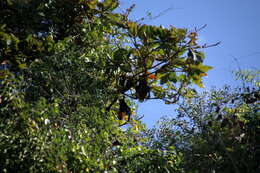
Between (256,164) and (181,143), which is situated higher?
(181,143)

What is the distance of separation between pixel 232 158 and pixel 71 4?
2.82 metres

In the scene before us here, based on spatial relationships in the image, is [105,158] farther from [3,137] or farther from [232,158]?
[232,158]

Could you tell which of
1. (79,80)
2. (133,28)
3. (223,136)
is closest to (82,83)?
(79,80)

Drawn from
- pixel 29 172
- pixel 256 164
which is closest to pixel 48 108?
pixel 29 172

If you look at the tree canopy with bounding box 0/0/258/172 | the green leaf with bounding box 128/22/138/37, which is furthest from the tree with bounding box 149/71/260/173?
the green leaf with bounding box 128/22/138/37

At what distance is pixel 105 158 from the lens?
2.87m

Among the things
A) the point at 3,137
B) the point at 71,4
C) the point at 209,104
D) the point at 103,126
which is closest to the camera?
the point at 3,137

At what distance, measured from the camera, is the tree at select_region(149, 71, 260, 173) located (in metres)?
2.86

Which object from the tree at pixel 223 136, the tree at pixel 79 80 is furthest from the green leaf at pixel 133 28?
the tree at pixel 223 136

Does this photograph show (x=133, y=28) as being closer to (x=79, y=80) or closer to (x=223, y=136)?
(x=79, y=80)

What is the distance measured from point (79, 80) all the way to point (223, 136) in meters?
1.62

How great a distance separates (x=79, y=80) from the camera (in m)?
3.73

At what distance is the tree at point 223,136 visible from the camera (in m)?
2.86

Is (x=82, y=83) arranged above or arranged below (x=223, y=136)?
above
